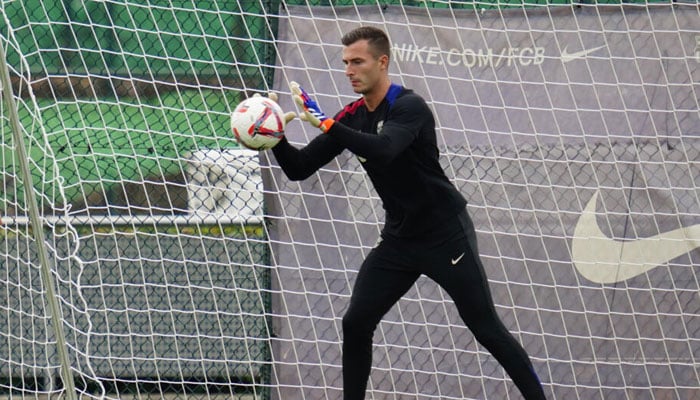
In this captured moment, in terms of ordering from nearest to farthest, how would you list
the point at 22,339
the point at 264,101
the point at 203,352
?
the point at 264,101 < the point at 22,339 < the point at 203,352

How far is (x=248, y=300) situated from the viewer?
736 cm

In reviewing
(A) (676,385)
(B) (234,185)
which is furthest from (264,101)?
(A) (676,385)

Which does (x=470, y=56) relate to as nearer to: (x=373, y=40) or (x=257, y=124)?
(x=373, y=40)

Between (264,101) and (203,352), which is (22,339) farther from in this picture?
(264,101)

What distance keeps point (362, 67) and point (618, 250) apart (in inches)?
97.6

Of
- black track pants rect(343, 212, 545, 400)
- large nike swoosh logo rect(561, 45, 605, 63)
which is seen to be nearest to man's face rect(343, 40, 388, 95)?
black track pants rect(343, 212, 545, 400)

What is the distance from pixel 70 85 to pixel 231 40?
1.01m

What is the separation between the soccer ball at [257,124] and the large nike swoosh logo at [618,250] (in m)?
2.54

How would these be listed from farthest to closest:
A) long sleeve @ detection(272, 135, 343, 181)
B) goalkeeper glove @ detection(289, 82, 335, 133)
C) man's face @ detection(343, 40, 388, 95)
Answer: long sleeve @ detection(272, 135, 343, 181)
man's face @ detection(343, 40, 388, 95)
goalkeeper glove @ detection(289, 82, 335, 133)

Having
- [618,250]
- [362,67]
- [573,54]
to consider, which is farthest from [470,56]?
[362,67]

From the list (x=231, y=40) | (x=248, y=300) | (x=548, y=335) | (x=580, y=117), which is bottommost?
(x=548, y=335)

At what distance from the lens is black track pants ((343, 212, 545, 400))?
18.3ft

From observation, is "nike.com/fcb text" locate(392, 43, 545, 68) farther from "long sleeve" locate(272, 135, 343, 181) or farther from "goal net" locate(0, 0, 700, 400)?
"long sleeve" locate(272, 135, 343, 181)

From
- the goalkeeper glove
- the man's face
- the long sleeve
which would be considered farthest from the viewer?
the long sleeve
